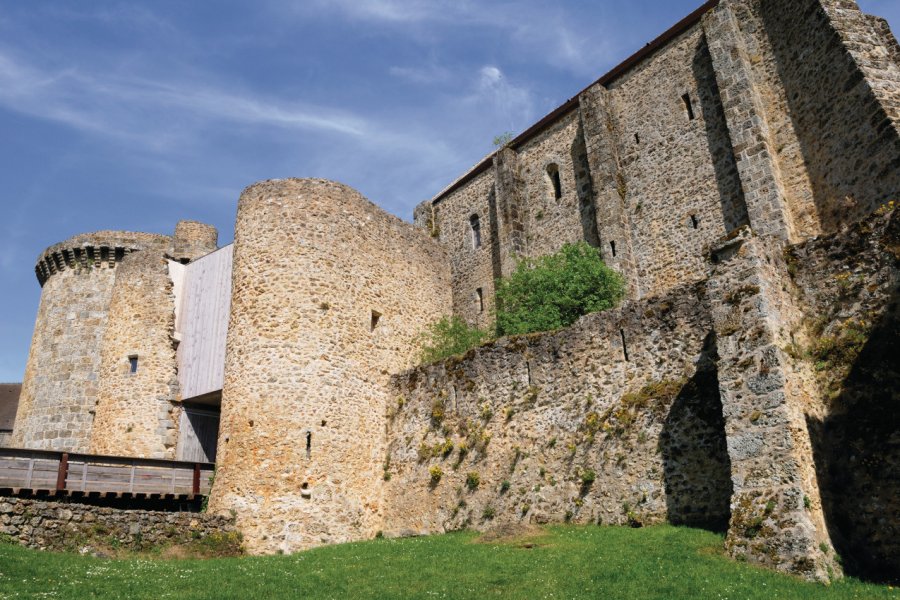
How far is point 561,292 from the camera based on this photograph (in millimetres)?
20062

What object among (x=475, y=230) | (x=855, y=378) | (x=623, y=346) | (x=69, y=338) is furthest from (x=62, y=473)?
(x=475, y=230)

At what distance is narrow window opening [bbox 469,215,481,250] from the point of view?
26.6 meters

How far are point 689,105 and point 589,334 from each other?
10.4 metres

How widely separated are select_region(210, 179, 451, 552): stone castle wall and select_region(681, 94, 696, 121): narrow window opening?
968 cm

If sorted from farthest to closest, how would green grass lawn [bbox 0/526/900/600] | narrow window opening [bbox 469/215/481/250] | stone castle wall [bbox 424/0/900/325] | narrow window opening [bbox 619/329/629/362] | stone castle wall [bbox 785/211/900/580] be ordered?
1. narrow window opening [bbox 469/215/481/250]
2. stone castle wall [bbox 424/0/900/325]
3. narrow window opening [bbox 619/329/629/362]
4. stone castle wall [bbox 785/211/900/580]
5. green grass lawn [bbox 0/526/900/600]

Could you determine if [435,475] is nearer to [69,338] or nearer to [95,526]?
[95,526]

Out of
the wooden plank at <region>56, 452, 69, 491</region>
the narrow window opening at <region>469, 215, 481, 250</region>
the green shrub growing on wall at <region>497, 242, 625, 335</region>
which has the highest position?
the narrow window opening at <region>469, 215, 481, 250</region>

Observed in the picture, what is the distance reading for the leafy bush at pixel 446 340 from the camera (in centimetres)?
2089

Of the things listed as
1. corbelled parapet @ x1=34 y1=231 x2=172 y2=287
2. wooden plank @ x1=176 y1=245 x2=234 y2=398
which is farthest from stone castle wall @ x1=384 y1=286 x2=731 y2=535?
corbelled parapet @ x1=34 y1=231 x2=172 y2=287

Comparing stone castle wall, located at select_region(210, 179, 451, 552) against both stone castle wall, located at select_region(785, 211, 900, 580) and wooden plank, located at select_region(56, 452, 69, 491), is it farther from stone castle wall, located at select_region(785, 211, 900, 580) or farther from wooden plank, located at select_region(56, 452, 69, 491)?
stone castle wall, located at select_region(785, 211, 900, 580)

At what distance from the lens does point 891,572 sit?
9.02m

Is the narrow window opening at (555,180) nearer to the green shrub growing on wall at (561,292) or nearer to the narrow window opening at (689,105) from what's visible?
the green shrub growing on wall at (561,292)

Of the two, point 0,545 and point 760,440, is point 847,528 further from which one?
point 0,545

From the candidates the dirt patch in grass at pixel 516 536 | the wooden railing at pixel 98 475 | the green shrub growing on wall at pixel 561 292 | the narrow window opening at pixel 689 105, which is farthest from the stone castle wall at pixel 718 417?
the narrow window opening at pixel 689 105
